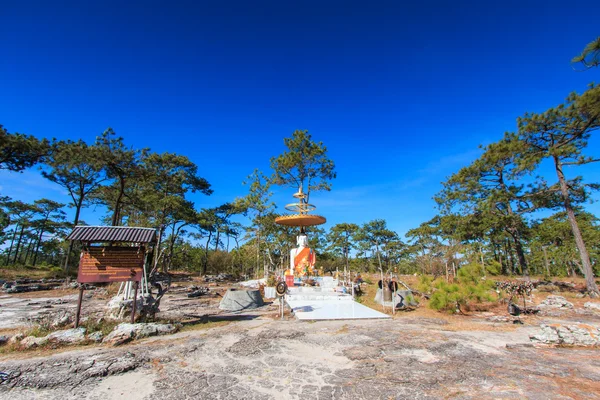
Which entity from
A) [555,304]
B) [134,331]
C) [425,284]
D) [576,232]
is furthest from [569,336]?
[576,232]

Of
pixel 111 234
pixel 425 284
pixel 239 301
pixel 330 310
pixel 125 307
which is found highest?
pixel 111 234

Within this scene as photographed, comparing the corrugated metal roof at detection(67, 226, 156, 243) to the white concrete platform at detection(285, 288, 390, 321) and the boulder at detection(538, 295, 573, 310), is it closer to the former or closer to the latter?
the white concrete platform at detection(285, 288, 390, 321)

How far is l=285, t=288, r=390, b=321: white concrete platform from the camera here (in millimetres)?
9267

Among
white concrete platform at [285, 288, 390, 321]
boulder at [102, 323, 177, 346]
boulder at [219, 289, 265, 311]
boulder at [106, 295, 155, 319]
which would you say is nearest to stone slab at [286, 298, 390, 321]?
white concrete platform at [285, 288, 390, 321]

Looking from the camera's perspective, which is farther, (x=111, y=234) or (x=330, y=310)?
(x=330, y=310)

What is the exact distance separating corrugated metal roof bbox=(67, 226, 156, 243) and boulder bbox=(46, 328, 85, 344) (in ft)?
7.07

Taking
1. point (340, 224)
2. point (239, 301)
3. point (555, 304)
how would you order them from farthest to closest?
1. point (340, 224)
2. point (239, 301)
3. point (555, 304)

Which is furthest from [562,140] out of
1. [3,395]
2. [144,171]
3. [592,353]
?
[144,171]

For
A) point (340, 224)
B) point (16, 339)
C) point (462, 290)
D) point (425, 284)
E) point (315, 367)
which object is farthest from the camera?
point (340, 224)

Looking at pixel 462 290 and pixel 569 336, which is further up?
pixel 462 290

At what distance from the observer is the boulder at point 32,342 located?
5876 millimetres

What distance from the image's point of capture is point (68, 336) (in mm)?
6223

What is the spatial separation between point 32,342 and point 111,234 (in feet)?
8.88

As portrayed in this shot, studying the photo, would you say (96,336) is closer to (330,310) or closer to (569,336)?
(330,310)
